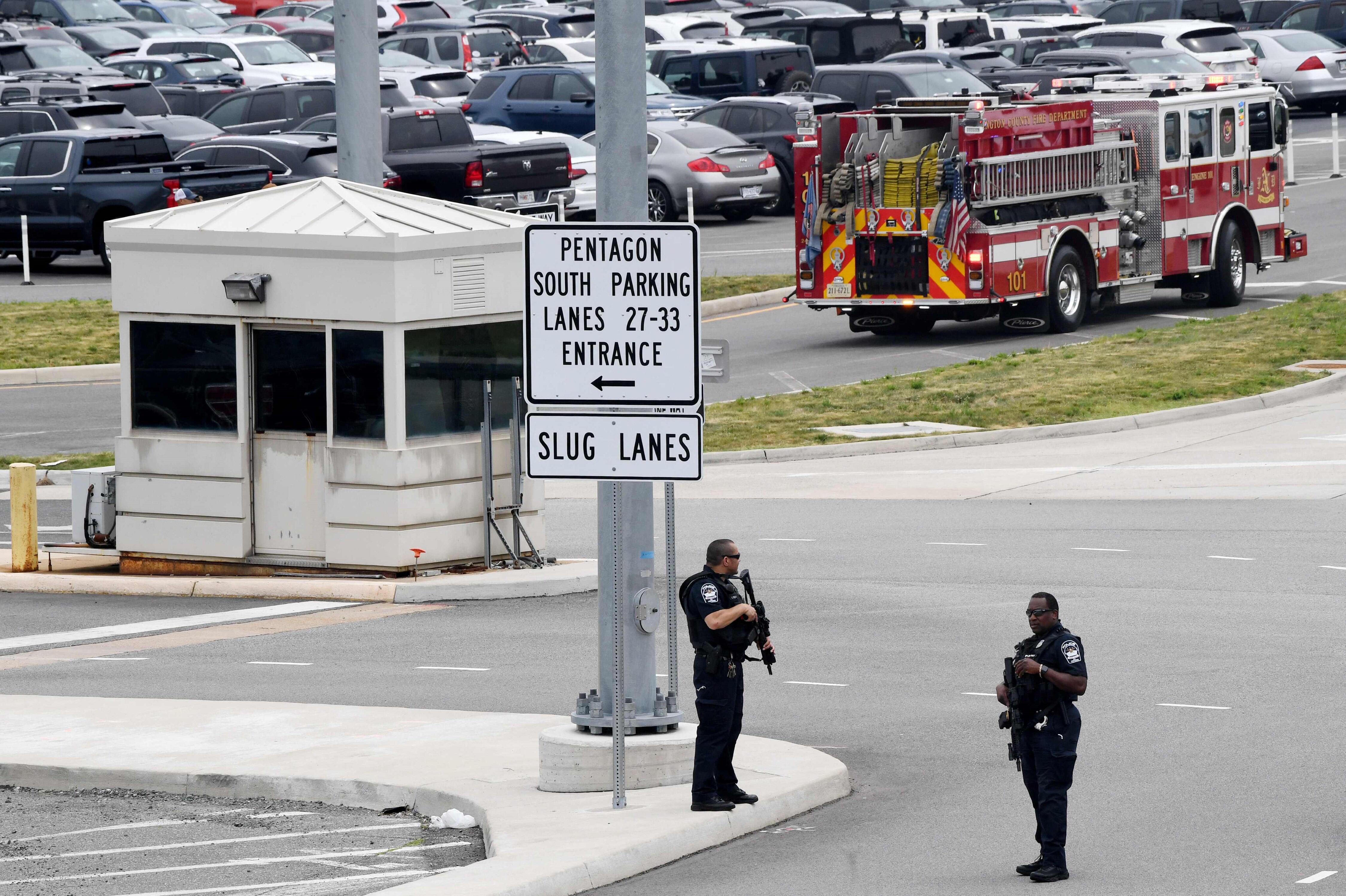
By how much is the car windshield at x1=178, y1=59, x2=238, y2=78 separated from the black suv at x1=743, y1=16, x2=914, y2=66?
486 inches

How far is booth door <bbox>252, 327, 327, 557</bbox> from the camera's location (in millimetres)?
16797

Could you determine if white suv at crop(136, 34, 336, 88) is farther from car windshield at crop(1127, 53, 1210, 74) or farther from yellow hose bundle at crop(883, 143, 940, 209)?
yellow hose bundle at crop(883, 143, 940, 209)

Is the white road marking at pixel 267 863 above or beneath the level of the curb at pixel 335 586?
beneath

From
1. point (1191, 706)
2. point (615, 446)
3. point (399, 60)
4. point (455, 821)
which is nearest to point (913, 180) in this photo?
point (1191, 706)

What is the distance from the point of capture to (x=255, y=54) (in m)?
50.5

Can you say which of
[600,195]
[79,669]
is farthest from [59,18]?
[600,195]

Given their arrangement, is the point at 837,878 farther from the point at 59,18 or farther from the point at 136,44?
the point at 59,18

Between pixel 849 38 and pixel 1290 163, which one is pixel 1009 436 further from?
pixel 849 38

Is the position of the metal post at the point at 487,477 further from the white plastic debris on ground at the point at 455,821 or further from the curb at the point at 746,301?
the curb at the point at 746,301

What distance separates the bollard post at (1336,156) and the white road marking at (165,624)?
96.8ft

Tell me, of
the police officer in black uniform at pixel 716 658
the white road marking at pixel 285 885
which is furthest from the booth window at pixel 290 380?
the white road marking at pixel 285 885

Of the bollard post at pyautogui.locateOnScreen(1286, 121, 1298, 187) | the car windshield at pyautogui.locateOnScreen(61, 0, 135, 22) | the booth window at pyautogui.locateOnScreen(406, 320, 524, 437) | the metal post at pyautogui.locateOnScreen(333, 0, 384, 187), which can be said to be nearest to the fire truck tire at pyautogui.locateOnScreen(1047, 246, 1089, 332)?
the metal post at pyautogui.locateOnScreen(333, 0, 384, 187)

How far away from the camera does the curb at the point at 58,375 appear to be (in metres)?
27.0

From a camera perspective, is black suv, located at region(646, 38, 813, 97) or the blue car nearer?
the blue car
